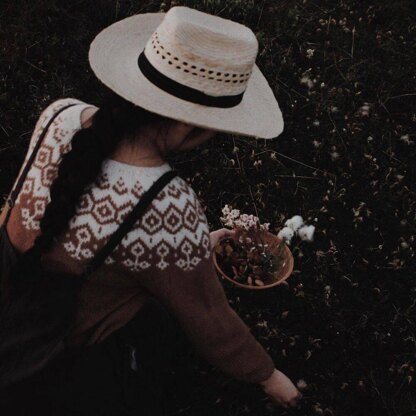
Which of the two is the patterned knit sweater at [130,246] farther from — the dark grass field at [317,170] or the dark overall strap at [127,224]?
the dark grass field at [317,170]

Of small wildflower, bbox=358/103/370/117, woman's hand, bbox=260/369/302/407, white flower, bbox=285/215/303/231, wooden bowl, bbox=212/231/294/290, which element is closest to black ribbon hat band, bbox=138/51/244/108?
woman's hand, bbox=260/369/302/407

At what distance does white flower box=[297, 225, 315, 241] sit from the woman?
1.85m

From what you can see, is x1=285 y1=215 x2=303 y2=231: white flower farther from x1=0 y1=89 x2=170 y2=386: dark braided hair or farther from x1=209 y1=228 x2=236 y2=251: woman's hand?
x1=0 y1=89 x2=170 y2=386: dark braided hair

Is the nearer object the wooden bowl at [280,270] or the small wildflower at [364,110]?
the wooden bowl at [280,270]

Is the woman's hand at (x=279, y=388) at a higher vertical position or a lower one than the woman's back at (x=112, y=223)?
lower

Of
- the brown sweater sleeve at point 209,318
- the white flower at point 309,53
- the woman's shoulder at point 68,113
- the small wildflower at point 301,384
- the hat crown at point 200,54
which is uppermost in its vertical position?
the hat crown at point 200,54

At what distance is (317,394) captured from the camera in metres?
3.27

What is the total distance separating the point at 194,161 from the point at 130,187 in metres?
2.72

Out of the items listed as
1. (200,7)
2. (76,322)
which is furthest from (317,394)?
(200,7)

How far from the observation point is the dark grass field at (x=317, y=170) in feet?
11.1

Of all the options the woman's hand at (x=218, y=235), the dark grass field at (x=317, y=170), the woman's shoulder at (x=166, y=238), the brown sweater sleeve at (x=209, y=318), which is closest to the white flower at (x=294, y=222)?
the dark grass field at (x=317, y=170)

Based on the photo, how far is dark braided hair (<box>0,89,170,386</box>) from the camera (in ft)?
5.91

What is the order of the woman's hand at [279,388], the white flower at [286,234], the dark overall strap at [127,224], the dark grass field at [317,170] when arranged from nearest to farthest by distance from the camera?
the dark overall strap at [127,224] → the woman's hand at [279,388] → the dark grass field at [317,170] → the white flower at [286,234]

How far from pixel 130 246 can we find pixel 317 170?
122 inches
